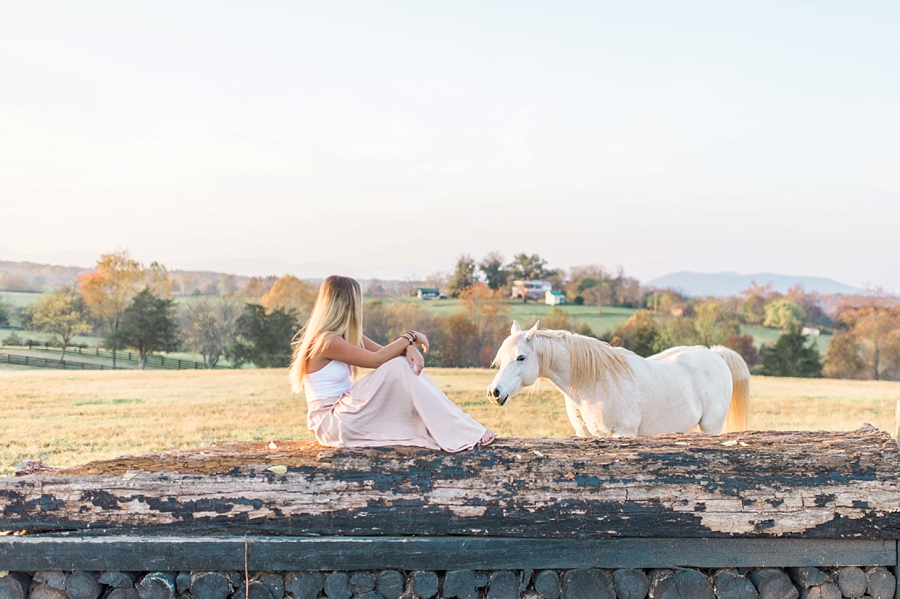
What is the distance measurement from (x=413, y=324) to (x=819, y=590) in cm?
2537

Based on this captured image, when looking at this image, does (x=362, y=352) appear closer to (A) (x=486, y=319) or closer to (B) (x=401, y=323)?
(B) (x=401, y=323)

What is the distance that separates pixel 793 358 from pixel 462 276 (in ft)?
53.6

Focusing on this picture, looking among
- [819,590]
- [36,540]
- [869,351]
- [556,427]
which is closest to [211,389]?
[556,427]

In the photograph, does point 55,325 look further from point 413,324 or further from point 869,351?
point 869,351

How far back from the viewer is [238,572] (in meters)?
4.04

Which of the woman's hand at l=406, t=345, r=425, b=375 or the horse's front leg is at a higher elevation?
the woman's hand at l=406, t=345, r=425, b=375

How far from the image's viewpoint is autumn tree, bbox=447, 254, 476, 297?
35094 millimetres

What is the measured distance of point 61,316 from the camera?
2327cm

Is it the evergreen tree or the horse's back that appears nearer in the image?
the horse's back

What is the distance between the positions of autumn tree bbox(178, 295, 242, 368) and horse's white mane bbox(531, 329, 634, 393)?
22798 mm

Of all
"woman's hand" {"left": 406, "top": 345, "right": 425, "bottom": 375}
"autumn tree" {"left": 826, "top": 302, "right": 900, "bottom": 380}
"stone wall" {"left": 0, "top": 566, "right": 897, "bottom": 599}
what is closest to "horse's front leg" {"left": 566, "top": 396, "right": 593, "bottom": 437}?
"stone wall" {"left": 0, "top": 566, "right": 897, "bottom": 599}

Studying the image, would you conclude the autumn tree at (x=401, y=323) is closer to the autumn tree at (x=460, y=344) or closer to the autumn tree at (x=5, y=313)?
the autumn tree at (x=460, y=344)

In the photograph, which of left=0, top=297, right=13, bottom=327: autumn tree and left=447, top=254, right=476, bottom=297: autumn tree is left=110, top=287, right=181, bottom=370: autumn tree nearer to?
left=0, top=297, right=13, bottom=327: autumn tree

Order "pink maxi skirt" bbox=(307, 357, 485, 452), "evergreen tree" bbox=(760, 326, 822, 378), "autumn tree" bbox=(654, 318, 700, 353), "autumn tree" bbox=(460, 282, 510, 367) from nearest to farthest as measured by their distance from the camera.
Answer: "pink maxi skirt" bbox=(307, 357, 485, 452), "autumn tree" bbox=(654, 318, 700, 353), "evergreen tree" bbox=(760, 326, 822, 378), "autumn tree" bbox=(460, 282, 510, 367)
